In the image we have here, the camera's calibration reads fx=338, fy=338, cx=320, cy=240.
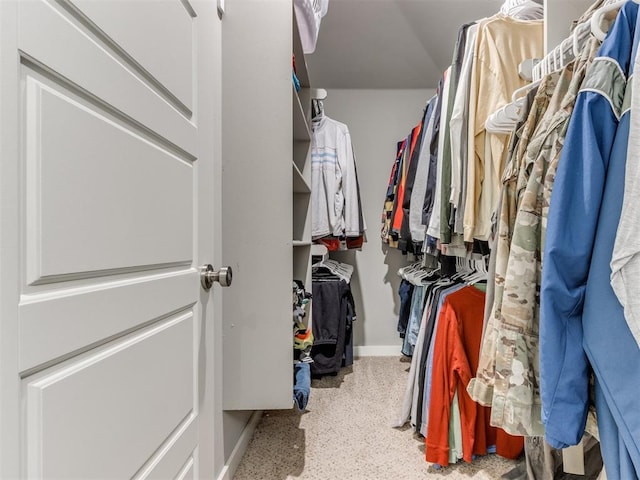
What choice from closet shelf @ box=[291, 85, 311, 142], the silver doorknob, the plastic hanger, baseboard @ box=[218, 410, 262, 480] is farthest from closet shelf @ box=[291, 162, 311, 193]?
baseboard @ box=[218, 410, 262, 480]

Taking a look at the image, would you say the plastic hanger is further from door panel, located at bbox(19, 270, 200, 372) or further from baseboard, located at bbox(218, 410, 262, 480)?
baseboard, located at bbox(218, 410, 262, 480)

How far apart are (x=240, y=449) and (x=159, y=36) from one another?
144 cm

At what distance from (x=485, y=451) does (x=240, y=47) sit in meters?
1.82

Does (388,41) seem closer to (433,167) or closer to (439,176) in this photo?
(433,167)

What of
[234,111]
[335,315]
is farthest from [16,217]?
[335,315]

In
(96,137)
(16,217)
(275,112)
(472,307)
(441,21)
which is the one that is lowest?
(472,307)

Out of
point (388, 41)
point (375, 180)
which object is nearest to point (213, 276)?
point (388, 41)

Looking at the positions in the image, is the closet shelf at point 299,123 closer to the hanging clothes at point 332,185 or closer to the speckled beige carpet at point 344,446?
the hanging clothes at point 332,185

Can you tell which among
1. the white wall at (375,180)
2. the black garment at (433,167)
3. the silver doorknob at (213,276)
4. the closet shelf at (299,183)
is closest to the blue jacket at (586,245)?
the silver doorknob at (213,276)

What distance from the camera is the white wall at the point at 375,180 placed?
2.81 metres

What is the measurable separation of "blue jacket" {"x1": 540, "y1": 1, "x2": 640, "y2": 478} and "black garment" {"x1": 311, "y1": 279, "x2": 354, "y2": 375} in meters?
1.64

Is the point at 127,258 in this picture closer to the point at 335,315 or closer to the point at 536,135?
the point at 536,135

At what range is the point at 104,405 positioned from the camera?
0.52m

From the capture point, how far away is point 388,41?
216 centimetres
